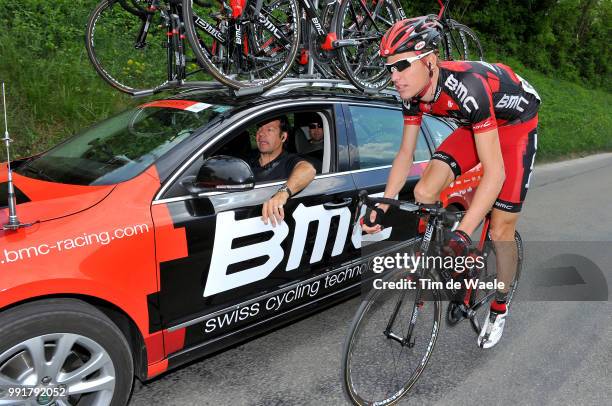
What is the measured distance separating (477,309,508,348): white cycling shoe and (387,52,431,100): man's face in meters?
1.69

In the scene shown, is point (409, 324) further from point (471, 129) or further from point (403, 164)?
point (471, 129)

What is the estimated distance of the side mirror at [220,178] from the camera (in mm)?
2621

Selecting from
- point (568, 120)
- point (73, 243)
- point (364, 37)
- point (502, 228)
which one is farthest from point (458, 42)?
point (568, 120)

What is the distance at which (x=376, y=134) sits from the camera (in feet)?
12.8

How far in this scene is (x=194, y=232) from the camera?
2637mm

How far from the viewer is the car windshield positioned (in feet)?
9.09

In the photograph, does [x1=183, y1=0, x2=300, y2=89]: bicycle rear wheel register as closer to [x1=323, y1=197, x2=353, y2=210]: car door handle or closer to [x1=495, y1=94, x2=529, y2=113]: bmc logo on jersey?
[x1=323, y1=197, x2=353, y2=210]: car door handle

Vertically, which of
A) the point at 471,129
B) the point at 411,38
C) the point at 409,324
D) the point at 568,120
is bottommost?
the point at 568,120

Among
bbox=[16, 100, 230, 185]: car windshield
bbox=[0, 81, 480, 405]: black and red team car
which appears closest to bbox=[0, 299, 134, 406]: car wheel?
bbox=[0, 81, 480, 405]: black and red team car

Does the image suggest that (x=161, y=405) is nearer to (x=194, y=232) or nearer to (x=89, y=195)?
(x=194, y=232)

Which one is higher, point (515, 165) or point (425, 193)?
point (515, 165)

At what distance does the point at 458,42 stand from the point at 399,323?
4.95 metres

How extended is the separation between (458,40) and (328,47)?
9.91 ft

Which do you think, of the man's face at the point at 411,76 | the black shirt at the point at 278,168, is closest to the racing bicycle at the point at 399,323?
the man's face at the point at 411,76
